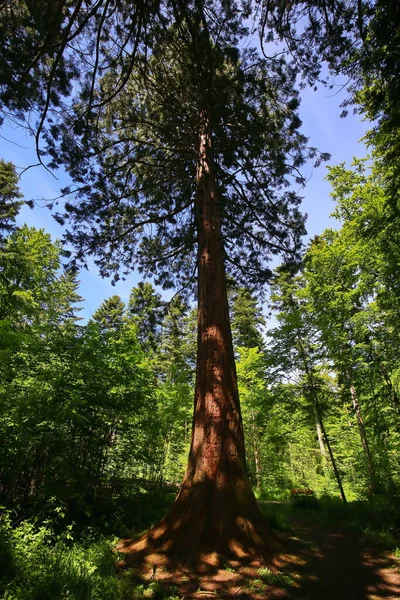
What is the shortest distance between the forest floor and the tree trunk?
0.22 meters

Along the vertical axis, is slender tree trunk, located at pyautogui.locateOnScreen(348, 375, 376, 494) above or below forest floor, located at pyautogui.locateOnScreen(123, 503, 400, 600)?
above

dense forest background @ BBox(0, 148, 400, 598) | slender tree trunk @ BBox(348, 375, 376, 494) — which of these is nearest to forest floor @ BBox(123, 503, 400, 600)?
dense forest background @ BBox(0, 148, 400, 598)

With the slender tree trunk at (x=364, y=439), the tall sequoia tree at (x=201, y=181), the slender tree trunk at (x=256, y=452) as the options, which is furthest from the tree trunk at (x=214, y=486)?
the slender tree trunk at (x=256, y=452)

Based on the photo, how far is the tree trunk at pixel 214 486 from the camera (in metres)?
3.27

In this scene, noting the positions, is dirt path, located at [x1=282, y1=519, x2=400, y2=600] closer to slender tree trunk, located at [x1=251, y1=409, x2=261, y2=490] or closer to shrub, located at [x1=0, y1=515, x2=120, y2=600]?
shrub, located at [x1=0, y1=515, x2=120, y2=600]

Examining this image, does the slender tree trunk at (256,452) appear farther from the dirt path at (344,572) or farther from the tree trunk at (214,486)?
the tree trunk at (214,486)

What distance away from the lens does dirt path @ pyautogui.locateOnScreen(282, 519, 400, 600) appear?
2.77 m

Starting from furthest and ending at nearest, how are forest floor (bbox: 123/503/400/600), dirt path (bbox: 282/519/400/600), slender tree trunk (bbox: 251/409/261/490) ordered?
slender tree trunk (bbox: 251/409/261/490) < dirt path (bbox: 282/519/400/600) < forest floor (bbox: 123/503/400/600)

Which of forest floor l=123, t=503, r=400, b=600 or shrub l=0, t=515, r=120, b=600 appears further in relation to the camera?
forest floor l=123, t=503, r=400, b=600

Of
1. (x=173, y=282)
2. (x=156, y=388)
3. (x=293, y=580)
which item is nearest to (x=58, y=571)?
(x=293, y=580)

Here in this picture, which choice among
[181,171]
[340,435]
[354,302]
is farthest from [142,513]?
[340,435]

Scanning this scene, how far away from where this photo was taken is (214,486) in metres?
3.56

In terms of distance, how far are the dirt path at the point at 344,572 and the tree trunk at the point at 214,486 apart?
17.5 inches

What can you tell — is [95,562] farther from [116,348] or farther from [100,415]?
[116,348]
